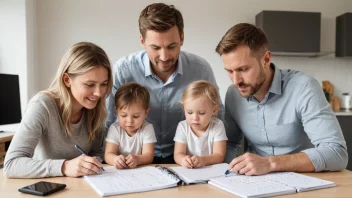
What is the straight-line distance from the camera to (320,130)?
1439 mm

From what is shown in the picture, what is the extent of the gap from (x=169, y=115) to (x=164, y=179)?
0.79 m

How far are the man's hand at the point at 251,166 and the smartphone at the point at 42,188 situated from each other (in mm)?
599

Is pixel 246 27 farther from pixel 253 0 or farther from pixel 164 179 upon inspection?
pixel 253 0

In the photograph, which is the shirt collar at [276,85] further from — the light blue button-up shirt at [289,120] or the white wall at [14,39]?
the white wall at [14,39]

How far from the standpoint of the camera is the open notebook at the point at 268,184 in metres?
1.02

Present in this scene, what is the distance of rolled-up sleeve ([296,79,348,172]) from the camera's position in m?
1.31

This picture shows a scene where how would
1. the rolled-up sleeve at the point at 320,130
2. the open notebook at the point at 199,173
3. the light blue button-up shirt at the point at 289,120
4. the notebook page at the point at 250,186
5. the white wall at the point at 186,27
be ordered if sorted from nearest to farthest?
1. the notebook page at the point at 250,186
2. the open notebook at the point at 199,173
3. the rolled-up sleeve at the point at 320,130
4. the light blue button-up shirt at the point at 289,120
5. the white wall at the point at 186,27

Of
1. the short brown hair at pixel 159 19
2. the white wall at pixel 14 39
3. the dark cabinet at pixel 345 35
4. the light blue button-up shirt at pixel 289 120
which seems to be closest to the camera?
the light blue button-up shirt at pixel 289 120

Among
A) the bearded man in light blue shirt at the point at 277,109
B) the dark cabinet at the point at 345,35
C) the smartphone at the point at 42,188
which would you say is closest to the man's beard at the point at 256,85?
the bearded man in light blue shirt at the point at 277,109

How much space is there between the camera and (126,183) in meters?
1.11

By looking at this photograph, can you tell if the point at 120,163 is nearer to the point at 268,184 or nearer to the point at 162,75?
the point at 268,184

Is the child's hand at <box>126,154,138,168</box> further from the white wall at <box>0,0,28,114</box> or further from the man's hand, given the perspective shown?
the white wall at <box>0,0,28,114</box>

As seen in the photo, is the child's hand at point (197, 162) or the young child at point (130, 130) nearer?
the child's hand at point (197, 162)

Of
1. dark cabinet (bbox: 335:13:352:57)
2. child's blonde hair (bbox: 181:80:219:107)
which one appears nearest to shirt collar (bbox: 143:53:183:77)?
child's blonde hair (bbox: 181:80:219:107)
